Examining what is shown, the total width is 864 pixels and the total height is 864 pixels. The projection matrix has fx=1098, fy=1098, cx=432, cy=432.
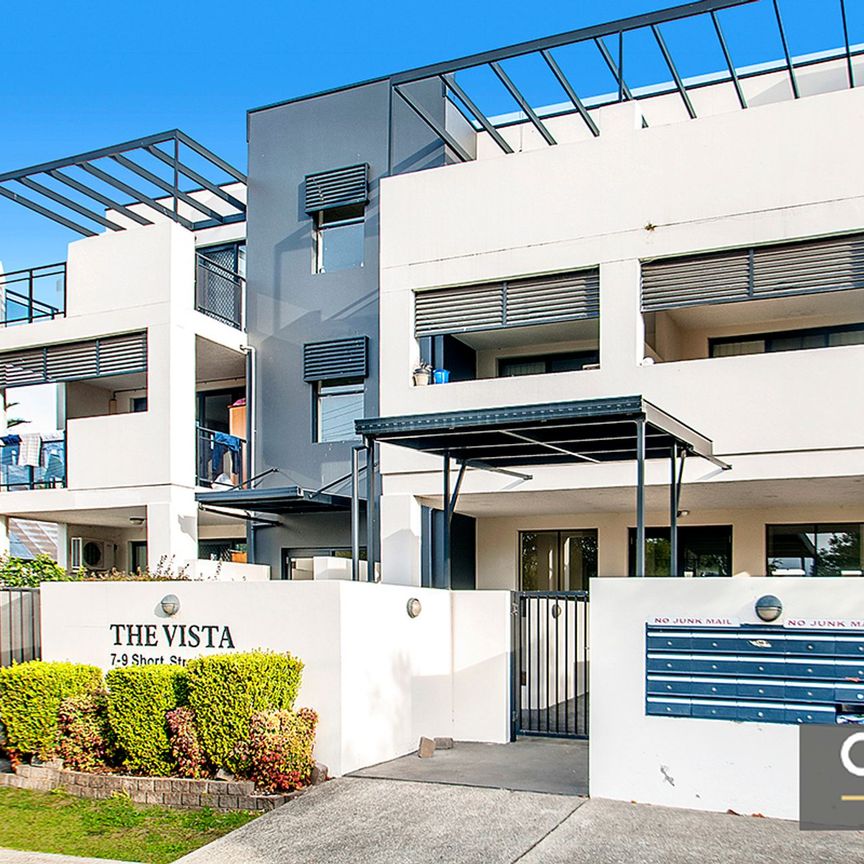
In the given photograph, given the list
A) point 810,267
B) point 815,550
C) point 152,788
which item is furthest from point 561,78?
point 152,788

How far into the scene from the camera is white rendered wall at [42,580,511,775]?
11.2m

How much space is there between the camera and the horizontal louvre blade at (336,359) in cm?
1892

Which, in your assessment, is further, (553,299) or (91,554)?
(91,554)

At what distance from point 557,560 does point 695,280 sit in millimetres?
6050

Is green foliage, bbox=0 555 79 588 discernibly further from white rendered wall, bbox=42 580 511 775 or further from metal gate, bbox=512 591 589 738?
metal gate, bbox=512 591 589 738

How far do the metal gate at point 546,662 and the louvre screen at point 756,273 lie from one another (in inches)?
168

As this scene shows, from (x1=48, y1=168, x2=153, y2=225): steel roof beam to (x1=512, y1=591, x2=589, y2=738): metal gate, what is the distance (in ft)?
38.5

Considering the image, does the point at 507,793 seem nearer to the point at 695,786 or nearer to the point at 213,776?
the point at 695,786

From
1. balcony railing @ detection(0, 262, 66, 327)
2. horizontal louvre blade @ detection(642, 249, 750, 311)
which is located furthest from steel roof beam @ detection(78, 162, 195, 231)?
horizontal louvre blade @ detection(642, 249, 750, 311)

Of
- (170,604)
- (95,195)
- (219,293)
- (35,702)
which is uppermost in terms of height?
(95,195)

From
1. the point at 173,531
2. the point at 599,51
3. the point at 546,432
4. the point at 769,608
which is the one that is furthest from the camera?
the point at 173,531

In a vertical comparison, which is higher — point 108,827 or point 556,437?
point 556,437

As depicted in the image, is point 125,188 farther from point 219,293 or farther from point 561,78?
point 561,78

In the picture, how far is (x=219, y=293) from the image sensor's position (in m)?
20.3
